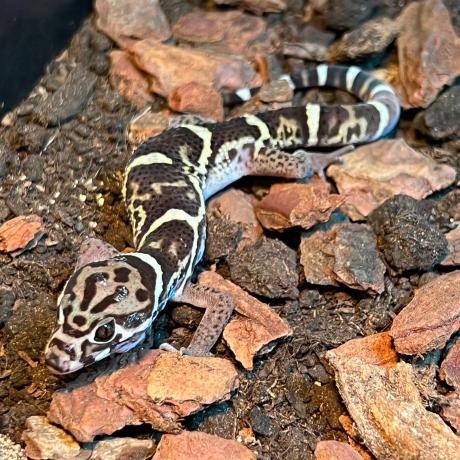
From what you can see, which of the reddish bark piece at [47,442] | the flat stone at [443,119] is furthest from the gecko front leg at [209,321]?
the flat stone at [443,119]

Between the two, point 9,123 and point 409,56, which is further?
point 409,56

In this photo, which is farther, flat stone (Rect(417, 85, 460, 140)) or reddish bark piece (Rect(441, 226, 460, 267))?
flat stone (Rect(417, 85, 460, 140))

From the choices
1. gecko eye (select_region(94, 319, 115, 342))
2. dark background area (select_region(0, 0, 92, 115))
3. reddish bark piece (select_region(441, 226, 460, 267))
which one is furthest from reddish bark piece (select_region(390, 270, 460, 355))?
dark background area (select_region(0, 0, 92, 115))

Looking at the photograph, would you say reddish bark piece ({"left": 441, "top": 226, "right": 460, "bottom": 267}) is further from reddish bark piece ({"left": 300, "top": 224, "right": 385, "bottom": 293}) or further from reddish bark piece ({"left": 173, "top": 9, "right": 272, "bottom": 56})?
reddish bark piece ({"left": 173, "top": 9, "right": 272, "bottom": 56})

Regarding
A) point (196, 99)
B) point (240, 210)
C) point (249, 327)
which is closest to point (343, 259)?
point (249, 327)

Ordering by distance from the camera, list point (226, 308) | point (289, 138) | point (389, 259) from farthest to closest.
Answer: point (289, 138) < point (389, 259) < point (226, 308)

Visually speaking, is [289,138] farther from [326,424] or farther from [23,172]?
[326,424]

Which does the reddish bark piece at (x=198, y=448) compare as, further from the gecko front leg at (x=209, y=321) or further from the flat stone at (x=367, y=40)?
the flat stone at (x=367, y=40)

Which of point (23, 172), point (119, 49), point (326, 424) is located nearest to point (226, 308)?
point (326, 424)
